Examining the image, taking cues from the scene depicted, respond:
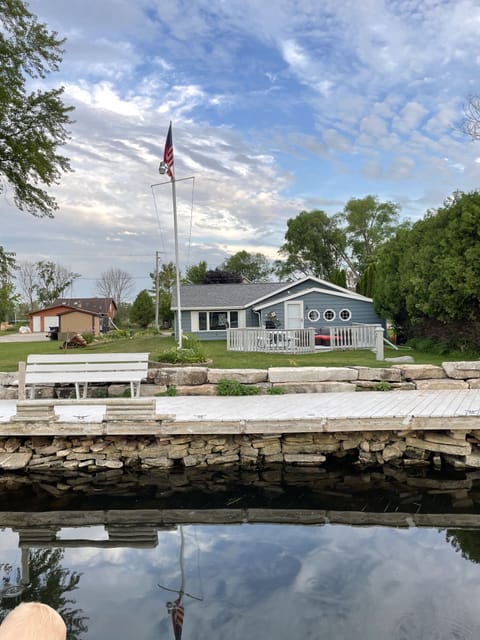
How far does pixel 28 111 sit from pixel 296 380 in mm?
13041

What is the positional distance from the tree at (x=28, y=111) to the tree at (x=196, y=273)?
38457 millimetres

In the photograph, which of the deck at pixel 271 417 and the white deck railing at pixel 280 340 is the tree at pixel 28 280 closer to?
the white deck railing at pixel 280 340

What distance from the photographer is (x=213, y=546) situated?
5219mm

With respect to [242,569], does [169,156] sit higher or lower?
higher

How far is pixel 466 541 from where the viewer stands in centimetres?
514

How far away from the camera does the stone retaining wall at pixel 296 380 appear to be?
9750 mm

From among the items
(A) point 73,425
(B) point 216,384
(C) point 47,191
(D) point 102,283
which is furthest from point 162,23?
(D) point 102,283

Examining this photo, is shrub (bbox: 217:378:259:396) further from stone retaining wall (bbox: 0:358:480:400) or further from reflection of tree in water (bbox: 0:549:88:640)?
reflection of tree in water (bbox: 0:549:88:640)

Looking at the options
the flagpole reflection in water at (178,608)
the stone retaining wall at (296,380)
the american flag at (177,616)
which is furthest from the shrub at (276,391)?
the american flag at (177,616)

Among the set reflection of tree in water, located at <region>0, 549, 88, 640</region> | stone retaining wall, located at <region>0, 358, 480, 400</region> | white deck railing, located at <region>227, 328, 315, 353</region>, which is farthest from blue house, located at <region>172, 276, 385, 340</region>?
reflection of tree in water, located at <region>0, 549, 88, 640</region>

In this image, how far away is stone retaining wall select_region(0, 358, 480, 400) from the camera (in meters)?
9.75

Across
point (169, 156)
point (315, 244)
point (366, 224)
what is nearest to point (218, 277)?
point (315, 244)

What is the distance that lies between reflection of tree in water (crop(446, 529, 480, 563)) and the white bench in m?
6.03

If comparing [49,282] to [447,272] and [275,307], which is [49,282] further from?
[447,272]
